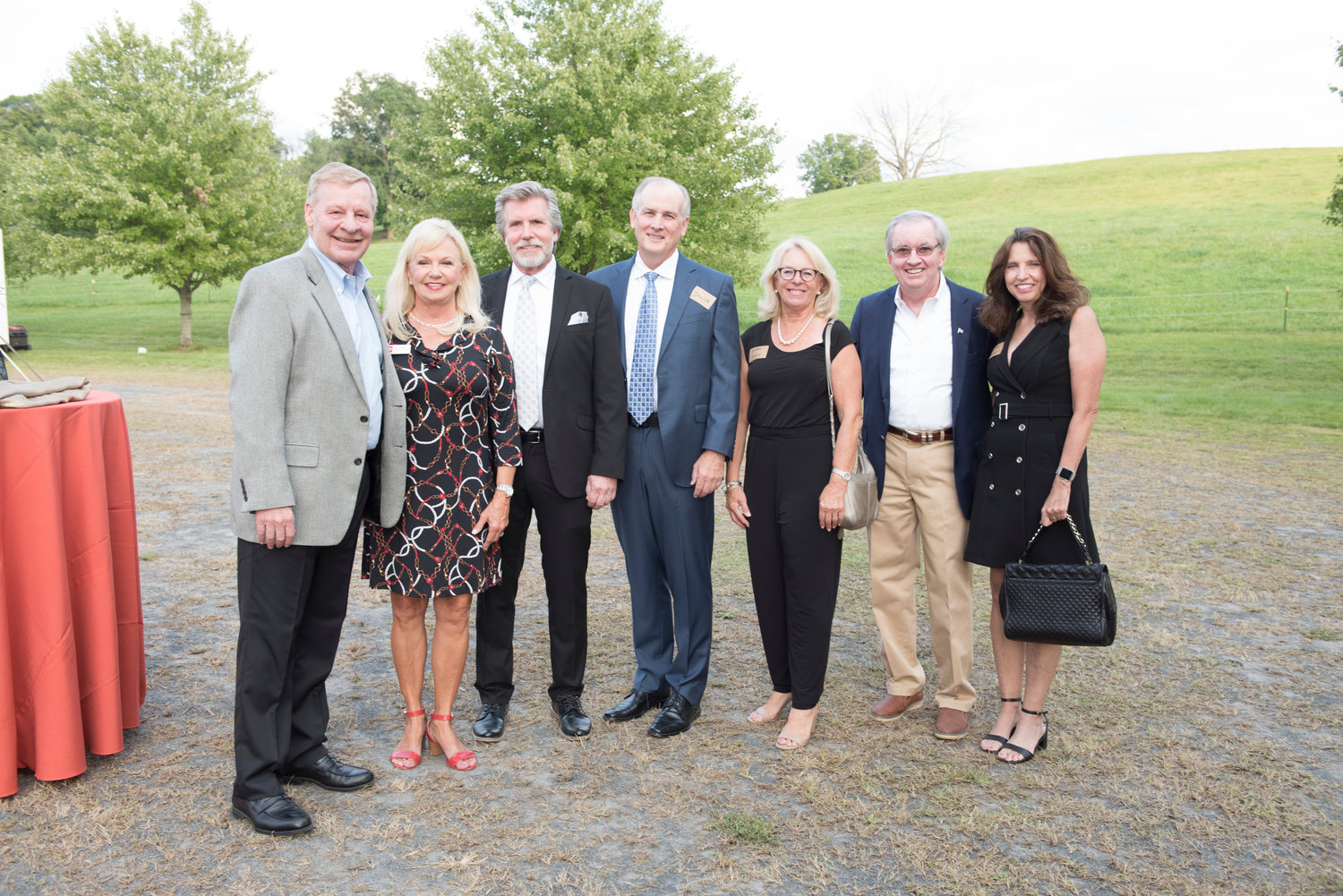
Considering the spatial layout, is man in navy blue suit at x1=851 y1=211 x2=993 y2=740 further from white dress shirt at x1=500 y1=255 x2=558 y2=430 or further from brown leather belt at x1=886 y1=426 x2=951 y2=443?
white dress shirt at x1=500 y1=255 x2=558 y2=430

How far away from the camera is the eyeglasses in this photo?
3.90 m

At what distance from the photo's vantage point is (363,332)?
342 cm

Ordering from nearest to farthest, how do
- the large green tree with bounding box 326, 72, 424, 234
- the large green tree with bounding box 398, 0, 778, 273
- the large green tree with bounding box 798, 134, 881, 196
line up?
the large green tree with bounding box 398, 0, 778, 273, the large green tree with bounding box 326, 72, 424, 234, the large green tree with bounding box 798, 134, 881, 196

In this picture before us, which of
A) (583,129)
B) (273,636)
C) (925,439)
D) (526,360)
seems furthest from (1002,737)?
(583,129)

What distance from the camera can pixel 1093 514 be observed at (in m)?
7.89

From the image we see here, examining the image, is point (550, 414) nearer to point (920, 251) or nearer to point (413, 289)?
point (413, 289)

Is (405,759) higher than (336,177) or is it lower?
lower

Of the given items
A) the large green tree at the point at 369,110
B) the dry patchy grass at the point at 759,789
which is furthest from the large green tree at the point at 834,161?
the dry patchy grass at the point at 759,789

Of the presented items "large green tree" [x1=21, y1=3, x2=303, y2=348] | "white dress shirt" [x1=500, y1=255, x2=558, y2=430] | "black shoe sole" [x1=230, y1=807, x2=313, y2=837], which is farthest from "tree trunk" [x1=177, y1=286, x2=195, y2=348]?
"black shoe sole" [x1=230, y1=807, x2=313, y2=837]

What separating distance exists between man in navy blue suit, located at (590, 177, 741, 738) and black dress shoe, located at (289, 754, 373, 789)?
3.60 feet

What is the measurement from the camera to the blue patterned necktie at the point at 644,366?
4098 mm

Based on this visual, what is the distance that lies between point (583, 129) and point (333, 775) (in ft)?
59.8

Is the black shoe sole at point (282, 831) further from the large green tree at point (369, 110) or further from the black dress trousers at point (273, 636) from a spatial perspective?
the large green tree at point (369, 110)

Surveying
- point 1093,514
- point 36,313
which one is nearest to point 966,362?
point 1093,514
